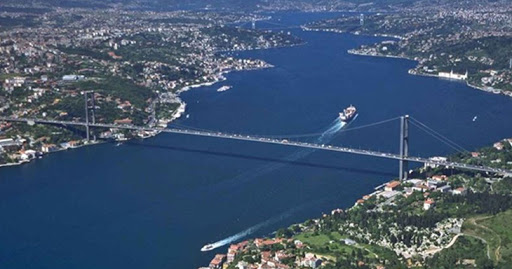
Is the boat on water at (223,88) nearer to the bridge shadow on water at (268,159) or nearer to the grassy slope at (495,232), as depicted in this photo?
the bridge shadow on water at (268,159)

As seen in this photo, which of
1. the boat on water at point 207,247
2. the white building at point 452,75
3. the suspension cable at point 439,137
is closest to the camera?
the boat on water at point 207,247

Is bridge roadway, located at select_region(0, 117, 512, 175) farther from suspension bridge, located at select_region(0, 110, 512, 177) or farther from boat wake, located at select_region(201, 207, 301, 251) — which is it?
boat wake, located at select_region(201, 207, 301, 251)

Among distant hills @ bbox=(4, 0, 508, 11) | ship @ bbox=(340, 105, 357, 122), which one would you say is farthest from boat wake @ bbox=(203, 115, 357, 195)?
distant hills @ bbox=(4, 0, 508, 11)

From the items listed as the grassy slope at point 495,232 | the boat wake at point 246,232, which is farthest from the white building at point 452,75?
the boat wake at point 246,232

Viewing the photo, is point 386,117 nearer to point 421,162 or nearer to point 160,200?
point 421,162

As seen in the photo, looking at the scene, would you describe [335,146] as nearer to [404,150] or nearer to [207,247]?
[404,150]

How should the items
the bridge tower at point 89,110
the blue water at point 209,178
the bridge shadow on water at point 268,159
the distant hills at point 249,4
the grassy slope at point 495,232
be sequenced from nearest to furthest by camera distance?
the grassy slope at point 495,232 → the blue water at point 209,178 → the bridge shadow on water at point 268,159 → the bridge tower at point 89,110 → the distant hills at point 249,4
